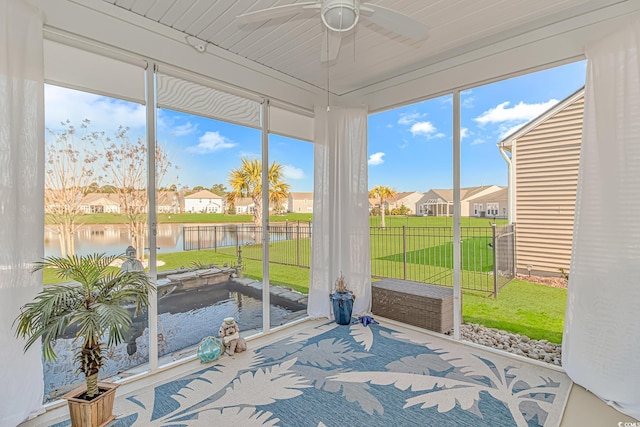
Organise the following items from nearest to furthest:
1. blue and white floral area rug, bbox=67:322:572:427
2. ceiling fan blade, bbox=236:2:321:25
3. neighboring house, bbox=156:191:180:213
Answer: ceiling fan blade, bbox=236:2:321:25 → blue and white floral area rug, bbox=67:322:572:427 → neighboring house, bbox=156:191:180:213

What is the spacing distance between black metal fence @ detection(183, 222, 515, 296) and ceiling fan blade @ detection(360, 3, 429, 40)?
2037mm

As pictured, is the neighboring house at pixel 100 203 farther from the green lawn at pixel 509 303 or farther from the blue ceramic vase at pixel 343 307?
the blue ceramic vase at pixel 343 307

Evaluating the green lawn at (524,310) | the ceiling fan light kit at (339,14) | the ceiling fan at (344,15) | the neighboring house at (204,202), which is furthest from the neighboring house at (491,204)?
the neighboring house at (204,202)

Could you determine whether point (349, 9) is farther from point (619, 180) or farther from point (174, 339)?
point (174, 339)

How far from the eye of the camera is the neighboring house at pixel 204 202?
9.01ft

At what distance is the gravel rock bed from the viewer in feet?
8.82

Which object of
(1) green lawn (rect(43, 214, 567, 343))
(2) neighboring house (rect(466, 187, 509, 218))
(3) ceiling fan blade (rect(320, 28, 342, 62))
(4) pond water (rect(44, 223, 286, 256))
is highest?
(3) ceiling fan blade (rect(320, 28, 342, 62))

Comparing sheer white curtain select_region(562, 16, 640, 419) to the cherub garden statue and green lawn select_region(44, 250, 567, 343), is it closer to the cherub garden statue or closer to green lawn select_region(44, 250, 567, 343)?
green lawn select_region(44, 250, 567, 343)

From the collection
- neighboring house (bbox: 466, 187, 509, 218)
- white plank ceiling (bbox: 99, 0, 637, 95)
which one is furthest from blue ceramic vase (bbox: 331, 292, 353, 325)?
white plank ceiling (bbox: 99, 0, 637, 95)

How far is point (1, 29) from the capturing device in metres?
1.74

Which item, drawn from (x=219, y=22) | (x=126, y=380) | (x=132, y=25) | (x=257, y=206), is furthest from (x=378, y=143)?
(x=126, y=380)

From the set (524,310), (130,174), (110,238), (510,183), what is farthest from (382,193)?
(110,238)

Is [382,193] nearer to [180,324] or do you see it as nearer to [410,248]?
[410,248]

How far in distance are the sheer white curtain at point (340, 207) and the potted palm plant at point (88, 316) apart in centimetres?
212
